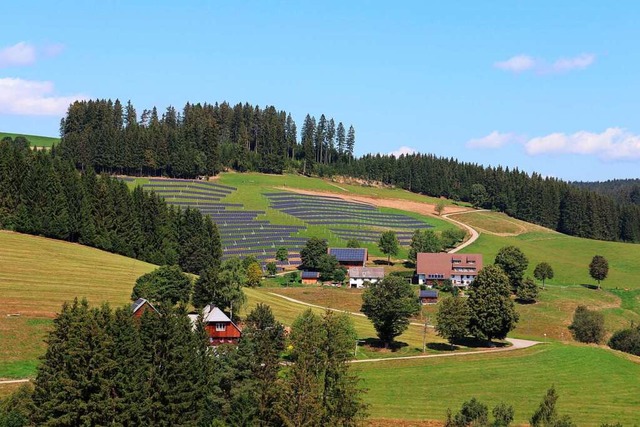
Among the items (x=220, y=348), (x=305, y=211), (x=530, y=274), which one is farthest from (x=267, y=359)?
(x=305, y=211)

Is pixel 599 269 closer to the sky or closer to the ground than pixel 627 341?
closer to the sky

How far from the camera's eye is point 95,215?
11838cm

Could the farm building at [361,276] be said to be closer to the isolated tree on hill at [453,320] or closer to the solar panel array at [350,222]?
the solar panel array at [350,222]

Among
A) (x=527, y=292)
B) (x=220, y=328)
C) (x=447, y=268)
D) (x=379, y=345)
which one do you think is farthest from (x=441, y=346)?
(x=447, y=268)

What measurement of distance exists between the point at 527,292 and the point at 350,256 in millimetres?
40954

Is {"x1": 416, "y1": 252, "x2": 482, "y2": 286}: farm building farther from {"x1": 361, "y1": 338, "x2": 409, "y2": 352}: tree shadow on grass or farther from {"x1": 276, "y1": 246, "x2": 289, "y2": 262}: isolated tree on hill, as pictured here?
{"x1": 361, "y1": 338, "x2": 409, "y2": 352}: tree shadow on grass

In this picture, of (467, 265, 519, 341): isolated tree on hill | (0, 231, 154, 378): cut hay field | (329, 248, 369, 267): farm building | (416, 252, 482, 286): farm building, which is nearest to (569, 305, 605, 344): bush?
(467, 265, 519, 341): isolated tree on hill

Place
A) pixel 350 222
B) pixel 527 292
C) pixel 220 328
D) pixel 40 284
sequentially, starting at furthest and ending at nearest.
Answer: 1. pixel 350 222
2. pixel 527 292
3. pixel 40 284
4. pixel 220 328

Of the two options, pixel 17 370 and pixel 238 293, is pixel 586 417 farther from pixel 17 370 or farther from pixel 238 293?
pixel 17 370

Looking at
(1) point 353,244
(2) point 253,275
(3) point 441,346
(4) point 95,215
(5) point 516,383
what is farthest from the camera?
(1) point 353,244

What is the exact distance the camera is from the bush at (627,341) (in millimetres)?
97375

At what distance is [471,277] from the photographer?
144 m

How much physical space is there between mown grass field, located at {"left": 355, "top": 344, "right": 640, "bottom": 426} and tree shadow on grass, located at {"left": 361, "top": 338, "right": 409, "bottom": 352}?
7201mm

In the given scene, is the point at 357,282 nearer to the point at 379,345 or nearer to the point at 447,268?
the point at 447,268
